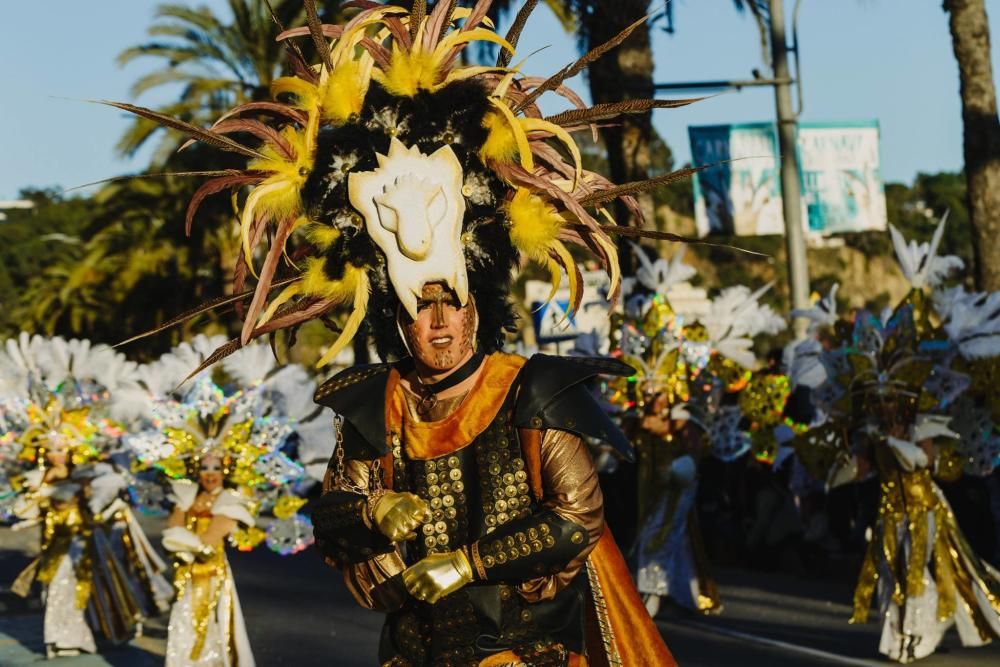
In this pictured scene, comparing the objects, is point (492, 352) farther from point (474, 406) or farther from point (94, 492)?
point (94, 492)

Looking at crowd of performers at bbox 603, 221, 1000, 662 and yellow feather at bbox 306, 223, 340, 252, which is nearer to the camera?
yellow feather at bbox 306, 223, 340, 252

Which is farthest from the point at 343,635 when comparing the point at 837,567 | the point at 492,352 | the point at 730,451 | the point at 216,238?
the point at 216,238

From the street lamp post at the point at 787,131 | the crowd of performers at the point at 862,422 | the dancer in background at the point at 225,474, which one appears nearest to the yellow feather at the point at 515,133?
the crowd of performers at the point at 862,422

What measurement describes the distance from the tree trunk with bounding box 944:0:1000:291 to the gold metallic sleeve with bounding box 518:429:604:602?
11.3 m

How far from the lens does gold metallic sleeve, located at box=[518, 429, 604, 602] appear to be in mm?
4473

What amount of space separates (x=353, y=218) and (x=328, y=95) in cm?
38

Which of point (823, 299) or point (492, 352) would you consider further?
point (823, 299)

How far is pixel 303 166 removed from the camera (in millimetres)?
4785

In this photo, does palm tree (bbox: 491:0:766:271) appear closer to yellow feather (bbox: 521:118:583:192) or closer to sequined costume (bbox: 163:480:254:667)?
sequined costume (bbox: 163:480:254:667)

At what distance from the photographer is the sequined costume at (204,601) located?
30.0 ft

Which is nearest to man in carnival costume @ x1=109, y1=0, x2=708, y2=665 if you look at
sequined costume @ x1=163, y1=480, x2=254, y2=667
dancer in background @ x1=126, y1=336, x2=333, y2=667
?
dancer in background @ x1=126, y1=336, x2=333, y2=667

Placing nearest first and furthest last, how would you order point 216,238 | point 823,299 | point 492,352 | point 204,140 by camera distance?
point 204,140 < point 492,352 < point 823,299 < point 216,238

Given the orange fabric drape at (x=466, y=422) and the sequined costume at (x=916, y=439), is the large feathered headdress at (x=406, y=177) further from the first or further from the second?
the sequined costume at (x=916, y=439)

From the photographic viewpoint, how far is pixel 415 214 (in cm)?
463
